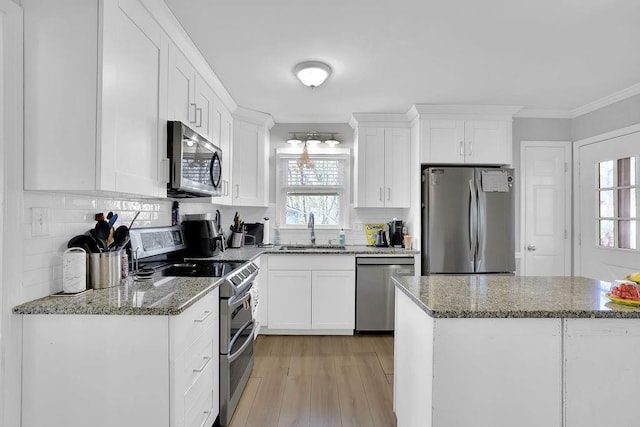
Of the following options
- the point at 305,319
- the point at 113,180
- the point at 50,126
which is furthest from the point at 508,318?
the point at 305,319

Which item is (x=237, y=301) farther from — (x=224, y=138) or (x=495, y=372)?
(x=224, y=138)

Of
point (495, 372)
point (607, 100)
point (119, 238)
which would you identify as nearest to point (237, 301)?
point (119, 238)

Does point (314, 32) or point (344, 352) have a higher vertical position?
point (314, 32)

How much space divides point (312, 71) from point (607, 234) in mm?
3193

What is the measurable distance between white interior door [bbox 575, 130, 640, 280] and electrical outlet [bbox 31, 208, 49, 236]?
13.8 feet

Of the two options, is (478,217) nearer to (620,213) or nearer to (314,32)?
Result: (620,213)

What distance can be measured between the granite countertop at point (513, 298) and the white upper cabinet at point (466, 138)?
1775 mm

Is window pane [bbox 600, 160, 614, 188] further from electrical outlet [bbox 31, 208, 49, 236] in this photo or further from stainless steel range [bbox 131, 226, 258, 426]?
electrical outlet [bbox 31, 208, 49, 236]

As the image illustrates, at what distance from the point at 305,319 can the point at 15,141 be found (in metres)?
2.68

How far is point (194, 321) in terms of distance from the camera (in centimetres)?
157

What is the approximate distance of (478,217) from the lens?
3.30m

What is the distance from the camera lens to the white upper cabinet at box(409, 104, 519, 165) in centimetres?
346

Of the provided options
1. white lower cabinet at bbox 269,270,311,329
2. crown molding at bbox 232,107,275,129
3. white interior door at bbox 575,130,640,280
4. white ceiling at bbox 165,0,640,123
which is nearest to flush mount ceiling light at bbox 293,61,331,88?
white ceiling at bbox 165,0,640,123

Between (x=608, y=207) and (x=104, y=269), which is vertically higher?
(x=608, y=207)
